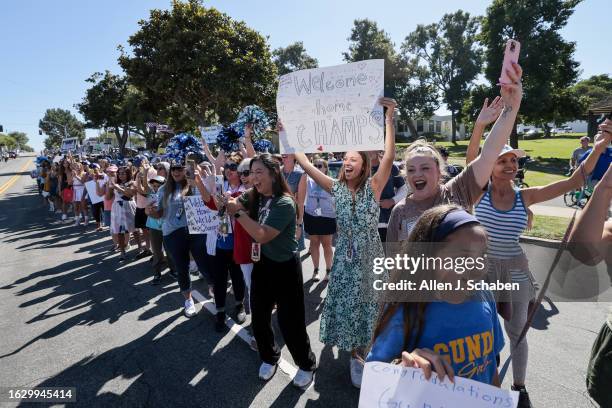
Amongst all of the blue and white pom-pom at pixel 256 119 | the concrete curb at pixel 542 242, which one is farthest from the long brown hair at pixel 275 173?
the concrete curb at pixel 542 242

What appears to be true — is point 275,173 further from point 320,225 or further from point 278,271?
point 320,225

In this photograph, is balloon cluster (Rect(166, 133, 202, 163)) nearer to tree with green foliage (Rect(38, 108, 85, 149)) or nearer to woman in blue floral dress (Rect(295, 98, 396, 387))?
woman in blue floral dress (Rect(295, 98, 396, 387))

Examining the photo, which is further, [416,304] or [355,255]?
[355,255]

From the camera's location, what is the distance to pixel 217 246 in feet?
13.7

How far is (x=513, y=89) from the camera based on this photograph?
2.00 meters

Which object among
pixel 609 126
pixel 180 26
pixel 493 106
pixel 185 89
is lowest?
pixel 609 126

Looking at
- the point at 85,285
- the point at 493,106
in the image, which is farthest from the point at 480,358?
the point at 85,285

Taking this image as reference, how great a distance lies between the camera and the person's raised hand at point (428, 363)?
3.86 feet

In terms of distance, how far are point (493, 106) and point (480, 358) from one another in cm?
171

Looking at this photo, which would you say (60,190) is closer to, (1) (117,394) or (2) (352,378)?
(1) (117,394)

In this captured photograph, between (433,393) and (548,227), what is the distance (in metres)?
8.00

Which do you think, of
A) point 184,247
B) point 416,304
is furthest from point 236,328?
point 416,304

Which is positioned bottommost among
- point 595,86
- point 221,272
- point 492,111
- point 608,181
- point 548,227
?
point 548,227

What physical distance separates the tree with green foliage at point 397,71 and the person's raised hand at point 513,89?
137ft
